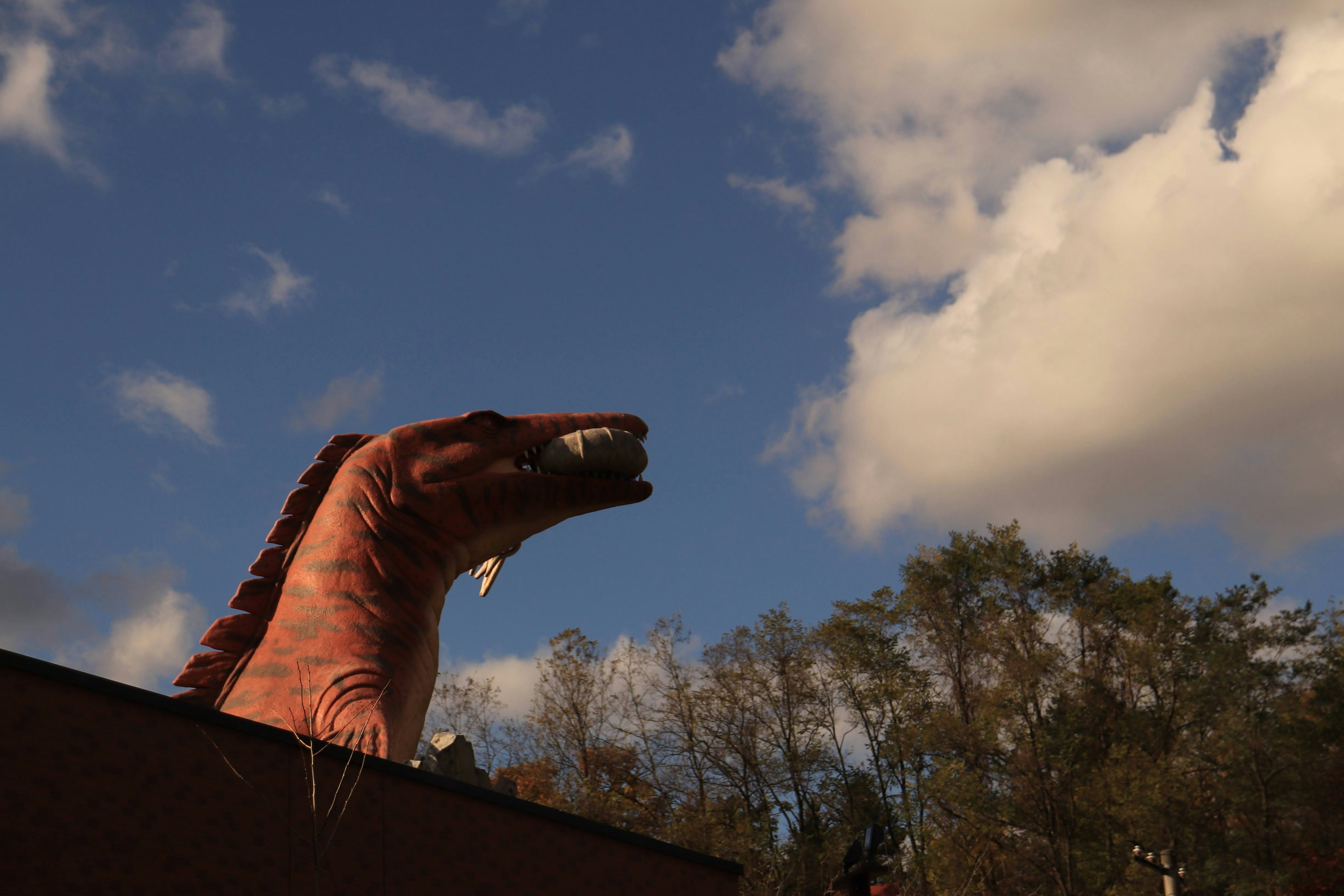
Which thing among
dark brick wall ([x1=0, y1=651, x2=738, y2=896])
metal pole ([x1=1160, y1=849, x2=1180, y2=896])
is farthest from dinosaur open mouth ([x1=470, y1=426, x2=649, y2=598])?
metal pole ([x1=1160, y1=849, x2=1180, y2=896])

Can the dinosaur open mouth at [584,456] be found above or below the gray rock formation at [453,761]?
above

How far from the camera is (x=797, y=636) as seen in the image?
32062 mm

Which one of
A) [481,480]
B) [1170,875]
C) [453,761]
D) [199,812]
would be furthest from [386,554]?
[1170,875]

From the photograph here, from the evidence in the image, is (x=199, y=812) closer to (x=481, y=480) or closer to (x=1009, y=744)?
(x=481, y=480)

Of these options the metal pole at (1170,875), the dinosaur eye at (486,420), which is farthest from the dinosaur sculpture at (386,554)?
the metal pole at (1170,875)

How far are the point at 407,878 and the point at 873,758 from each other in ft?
81.2

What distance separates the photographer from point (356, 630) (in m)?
8.38

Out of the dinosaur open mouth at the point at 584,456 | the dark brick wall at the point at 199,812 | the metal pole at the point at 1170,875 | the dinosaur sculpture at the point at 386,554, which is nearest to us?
the dark brick wall at the point at 199,812

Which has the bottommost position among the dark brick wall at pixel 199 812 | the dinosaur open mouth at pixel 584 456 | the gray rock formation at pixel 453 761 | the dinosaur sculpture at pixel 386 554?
the dark brick wall at pixel 199 812

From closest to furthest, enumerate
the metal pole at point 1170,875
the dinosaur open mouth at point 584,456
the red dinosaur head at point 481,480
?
the red dinosaur head at point 481,480 < the dinosaur open mouth at point 584,456 < the metal pole at point 1170,875

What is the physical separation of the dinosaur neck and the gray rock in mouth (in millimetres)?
973

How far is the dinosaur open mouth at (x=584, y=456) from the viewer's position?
9672 mm

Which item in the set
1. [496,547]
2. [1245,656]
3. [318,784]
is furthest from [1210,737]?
[318,784]

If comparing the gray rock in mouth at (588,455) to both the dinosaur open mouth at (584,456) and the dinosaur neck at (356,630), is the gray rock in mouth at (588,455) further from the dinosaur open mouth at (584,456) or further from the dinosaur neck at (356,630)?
the dinosaur neck at (356,630)
